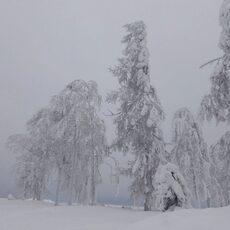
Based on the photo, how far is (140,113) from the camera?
2280 centimetres

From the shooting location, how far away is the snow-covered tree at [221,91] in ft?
43.3

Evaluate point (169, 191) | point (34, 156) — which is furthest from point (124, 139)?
point (34, 156)

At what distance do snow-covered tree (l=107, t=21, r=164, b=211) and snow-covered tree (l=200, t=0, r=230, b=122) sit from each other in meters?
8.19

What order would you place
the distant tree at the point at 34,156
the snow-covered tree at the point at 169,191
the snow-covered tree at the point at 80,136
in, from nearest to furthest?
the snow-covered tree at the point at 169,191
the snow-covered tree at the point at 80,136
the distant tree at the point at 34,156

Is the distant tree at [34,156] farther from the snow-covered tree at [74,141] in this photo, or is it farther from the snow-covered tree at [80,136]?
the snow-covered tree at [80,136]

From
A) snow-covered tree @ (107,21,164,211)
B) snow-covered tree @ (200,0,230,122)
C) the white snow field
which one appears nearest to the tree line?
snow-covered tree @ (107,21,164,211)

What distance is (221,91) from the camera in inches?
543

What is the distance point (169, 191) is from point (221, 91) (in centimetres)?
480

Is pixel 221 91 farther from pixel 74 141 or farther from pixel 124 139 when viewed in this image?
pixel 74 141

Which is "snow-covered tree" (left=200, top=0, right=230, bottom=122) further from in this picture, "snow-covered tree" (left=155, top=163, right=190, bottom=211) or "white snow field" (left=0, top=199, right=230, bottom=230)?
"white snow field" (left=0, top=199, right=230, bottom=230)

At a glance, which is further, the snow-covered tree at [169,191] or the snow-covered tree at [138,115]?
the snow-covered tree at [138,115]

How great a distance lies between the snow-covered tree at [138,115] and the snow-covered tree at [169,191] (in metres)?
6.27

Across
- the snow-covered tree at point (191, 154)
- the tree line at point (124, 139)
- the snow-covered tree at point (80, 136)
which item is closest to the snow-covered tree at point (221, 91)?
the tree line at point (124, 139)

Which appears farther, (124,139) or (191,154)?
(191,154)
